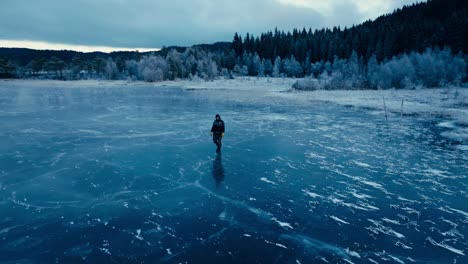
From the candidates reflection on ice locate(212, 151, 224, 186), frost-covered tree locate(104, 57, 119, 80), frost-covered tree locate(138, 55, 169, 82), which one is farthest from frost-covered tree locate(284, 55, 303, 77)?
reflection on ice locate(212, 151, 224, 186)

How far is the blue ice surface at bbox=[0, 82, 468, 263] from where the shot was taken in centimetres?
761

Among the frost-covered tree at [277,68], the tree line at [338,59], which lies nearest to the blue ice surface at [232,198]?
the tree line at [338,59]

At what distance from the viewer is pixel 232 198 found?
10.6 meters

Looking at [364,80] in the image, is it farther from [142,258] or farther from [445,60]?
[142,258]

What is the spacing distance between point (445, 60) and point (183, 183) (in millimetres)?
58991

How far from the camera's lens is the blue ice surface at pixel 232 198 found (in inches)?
300

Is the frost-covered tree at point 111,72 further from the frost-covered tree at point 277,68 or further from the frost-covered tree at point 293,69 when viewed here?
the frost-covered tree at point 293,69

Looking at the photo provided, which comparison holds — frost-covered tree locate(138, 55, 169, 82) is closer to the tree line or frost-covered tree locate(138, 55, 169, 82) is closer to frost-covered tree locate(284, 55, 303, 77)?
the tree line

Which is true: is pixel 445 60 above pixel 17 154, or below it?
above

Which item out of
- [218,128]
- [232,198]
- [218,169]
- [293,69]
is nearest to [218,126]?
[218,128]

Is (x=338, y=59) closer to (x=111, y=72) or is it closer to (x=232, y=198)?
(x=111, y=72)

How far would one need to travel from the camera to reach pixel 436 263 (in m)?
7.08

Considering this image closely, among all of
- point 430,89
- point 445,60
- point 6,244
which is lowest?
point 6,244

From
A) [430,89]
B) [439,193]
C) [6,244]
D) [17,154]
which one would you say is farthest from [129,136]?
[430,89]
